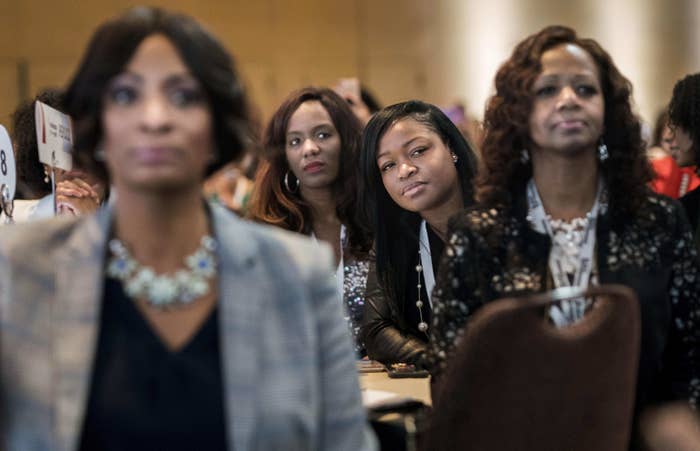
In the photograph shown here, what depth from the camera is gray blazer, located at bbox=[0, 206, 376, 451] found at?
177cm

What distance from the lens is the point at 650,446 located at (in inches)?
95.8

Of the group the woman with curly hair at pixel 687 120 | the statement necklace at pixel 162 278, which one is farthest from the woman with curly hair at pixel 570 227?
the woman with curly hair at pixel 687 120

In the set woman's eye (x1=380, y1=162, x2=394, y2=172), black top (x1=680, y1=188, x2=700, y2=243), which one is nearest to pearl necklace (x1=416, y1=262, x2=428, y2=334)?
woman's eye (x1=380, y1=162, x2=394, y2=172)

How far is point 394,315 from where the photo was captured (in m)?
3.49

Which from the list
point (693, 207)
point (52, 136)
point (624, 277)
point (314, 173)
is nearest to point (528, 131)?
point (624, 277)

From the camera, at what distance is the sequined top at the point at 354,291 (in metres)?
3.82

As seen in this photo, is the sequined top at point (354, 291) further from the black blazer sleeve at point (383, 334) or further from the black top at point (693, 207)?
the black top at point (693, 207)

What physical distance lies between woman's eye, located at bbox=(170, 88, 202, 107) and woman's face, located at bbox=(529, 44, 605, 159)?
100cm

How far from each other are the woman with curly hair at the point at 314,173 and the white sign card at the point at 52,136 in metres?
1.02

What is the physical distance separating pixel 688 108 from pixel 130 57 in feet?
8.35

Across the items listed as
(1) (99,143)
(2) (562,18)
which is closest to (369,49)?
(2) (562,18)

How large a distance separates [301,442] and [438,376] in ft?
2.38

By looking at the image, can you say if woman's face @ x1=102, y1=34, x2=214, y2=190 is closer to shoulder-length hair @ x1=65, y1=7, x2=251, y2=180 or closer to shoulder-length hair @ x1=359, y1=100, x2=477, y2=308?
shoulder-length hair @ x1=65, y1=7, x2=251, y2=180

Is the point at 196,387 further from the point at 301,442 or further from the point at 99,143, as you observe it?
the point at 99,143
